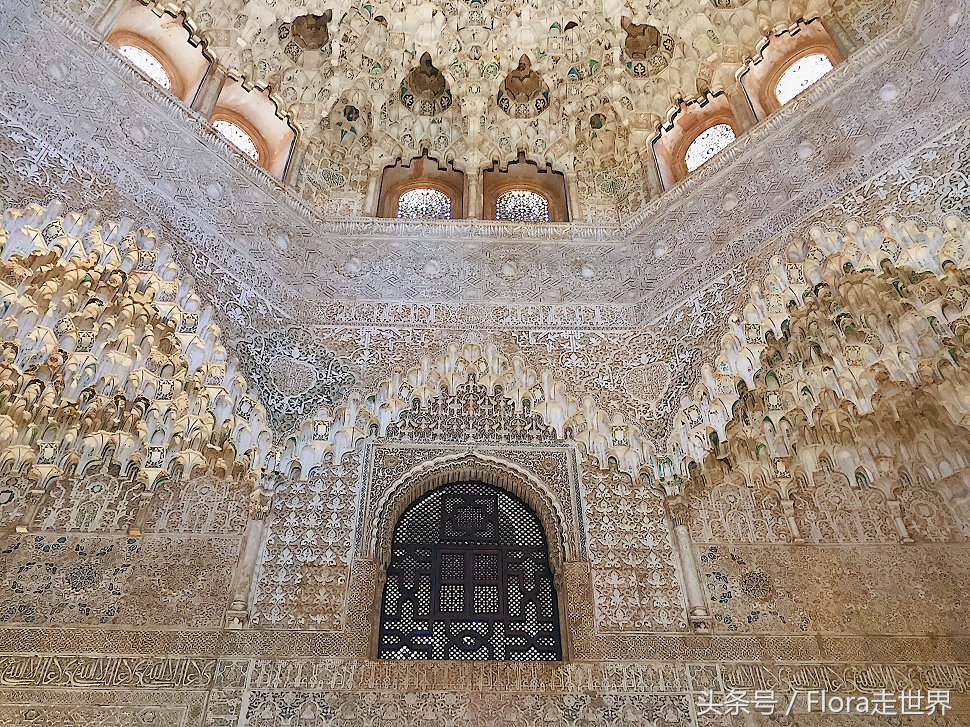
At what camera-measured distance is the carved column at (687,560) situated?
14.0 feet

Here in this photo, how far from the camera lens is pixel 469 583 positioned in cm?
452

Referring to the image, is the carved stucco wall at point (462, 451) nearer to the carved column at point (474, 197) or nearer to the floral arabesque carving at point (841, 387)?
the floral arabesque carving at point (841, 387)

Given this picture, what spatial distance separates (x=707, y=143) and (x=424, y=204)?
2712mm

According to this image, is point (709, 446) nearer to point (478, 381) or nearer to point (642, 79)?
point (478, 381)

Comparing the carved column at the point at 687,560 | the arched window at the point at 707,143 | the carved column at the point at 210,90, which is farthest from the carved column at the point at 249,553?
the arched window at the point at 707,143

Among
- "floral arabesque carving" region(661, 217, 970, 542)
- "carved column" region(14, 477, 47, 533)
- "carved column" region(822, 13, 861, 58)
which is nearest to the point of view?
"floral arabesque carving" region(661, 217, 970, 542)

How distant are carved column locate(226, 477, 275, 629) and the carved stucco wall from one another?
6 cm

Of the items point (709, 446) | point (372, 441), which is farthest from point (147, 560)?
point (709, 446)

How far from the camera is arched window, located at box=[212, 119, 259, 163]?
253 inches

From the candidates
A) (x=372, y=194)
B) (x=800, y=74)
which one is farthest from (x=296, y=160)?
(x=800, y=74)

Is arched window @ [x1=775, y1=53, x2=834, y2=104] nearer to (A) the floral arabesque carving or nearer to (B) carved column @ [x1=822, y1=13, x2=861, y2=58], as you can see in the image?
(B) carved column @ [x1=822, y1=13, x2=861, y2=58]

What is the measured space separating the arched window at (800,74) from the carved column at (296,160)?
4.29 meters

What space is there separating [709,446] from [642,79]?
13.1ft

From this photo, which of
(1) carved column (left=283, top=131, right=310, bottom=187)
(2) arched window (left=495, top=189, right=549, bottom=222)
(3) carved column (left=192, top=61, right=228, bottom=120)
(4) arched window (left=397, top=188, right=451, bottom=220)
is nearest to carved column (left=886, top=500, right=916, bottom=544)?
(2) arched window (left=495, top=189, right=549, bottom=222)
